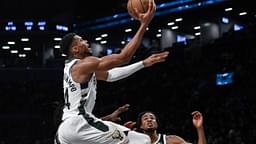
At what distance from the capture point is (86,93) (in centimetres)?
521

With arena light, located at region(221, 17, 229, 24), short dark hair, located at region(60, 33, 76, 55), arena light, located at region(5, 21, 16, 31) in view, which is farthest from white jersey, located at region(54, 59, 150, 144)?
arena light, located at region(5, 21, 16, 31)

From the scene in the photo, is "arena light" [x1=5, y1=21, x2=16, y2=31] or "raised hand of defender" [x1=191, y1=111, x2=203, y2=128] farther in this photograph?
"arena light" [x1=5, y1=21, x2=16, y2=31]

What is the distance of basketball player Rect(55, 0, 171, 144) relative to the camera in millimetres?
5062

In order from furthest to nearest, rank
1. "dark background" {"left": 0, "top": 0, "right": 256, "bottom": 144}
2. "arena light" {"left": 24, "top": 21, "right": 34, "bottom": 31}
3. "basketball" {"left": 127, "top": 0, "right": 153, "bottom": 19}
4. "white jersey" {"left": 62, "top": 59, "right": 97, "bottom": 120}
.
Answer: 1. "arena light" {"left": 24, "top": 21, "right": 34, "bottom": 31}
2. "dark background" {"left": 0, "top": 0, "right": 256, "bottom": 144}
3. "basketball" {"left": 127, "top": 0, "right": 153, "bottom": 19}
4. "white jersey" {"left": 62, "top": 59, "right": 97, "bottom": 120}

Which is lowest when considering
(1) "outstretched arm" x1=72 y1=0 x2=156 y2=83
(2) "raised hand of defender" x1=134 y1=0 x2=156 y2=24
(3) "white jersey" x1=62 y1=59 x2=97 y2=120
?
(3) "white jersey" x1=62 y1=59 x2=97 y2=120

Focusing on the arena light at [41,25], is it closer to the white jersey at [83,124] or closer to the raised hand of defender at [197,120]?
the raised hand of defender at [197,120]

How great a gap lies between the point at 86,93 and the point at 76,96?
104 mm

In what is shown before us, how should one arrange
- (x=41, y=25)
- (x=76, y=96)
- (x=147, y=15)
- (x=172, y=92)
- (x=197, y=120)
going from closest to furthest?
(x=147, y=15) < (x=76, y=96) < (x=197, y=120) < (x=172, y=92) < (x=41, y=25)

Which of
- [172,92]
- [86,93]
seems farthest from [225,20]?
[86,93]

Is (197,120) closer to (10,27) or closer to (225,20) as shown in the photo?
(225,20)

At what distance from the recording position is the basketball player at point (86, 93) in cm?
506

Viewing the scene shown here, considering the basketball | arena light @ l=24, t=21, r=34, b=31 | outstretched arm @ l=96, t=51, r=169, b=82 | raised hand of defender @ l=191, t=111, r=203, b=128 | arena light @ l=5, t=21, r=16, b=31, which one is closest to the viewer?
the basketball

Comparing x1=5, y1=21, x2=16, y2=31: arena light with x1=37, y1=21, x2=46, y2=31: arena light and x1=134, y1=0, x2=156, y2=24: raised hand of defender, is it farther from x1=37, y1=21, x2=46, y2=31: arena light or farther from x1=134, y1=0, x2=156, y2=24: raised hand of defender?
x1=134, y1=0, x2=156, y2=24: raised hand of defender

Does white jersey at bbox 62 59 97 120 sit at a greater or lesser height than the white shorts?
greater
